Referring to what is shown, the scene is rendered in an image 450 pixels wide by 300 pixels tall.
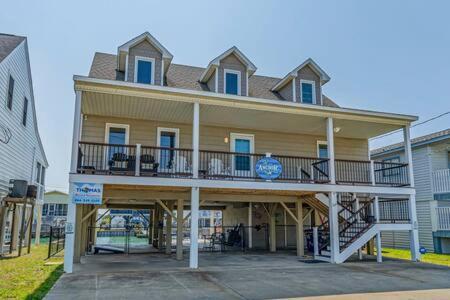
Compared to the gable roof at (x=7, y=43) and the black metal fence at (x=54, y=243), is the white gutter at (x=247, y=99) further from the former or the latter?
the black metal fence at (x=54, y=243)

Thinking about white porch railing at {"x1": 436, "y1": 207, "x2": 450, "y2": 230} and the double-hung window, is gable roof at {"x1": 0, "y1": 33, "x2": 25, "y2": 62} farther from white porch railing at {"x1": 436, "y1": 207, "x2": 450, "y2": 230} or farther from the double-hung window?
white porch railing at {"x1": 436, "y1": 207, "x2": 450, "y2": 230}

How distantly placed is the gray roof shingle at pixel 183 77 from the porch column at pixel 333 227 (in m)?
5.00

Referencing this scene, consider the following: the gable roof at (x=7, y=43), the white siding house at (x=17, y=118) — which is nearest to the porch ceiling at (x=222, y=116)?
the white siding house at (x=17, y=118)

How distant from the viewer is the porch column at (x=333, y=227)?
41.2 feet

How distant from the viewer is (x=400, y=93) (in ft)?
71.8

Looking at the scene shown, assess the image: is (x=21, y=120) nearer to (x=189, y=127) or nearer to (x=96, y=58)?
(x=96, y=58)

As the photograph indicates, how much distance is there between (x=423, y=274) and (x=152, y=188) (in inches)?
338

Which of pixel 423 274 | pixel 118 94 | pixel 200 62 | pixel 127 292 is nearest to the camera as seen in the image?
pixel 127 292

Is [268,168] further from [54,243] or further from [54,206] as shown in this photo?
[54,206]

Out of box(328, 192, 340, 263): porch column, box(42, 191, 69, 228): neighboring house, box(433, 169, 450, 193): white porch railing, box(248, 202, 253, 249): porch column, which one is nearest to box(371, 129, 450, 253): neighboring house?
box(433, 169, 450, 193): white porch railing

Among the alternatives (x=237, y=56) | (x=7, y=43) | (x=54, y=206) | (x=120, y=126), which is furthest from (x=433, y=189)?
(x=54, y=206)

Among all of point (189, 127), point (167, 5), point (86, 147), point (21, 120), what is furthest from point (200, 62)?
point (21, 120)

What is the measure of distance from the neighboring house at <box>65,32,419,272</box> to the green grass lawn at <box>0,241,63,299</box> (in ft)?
2.84

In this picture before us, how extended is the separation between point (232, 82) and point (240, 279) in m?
7.79
